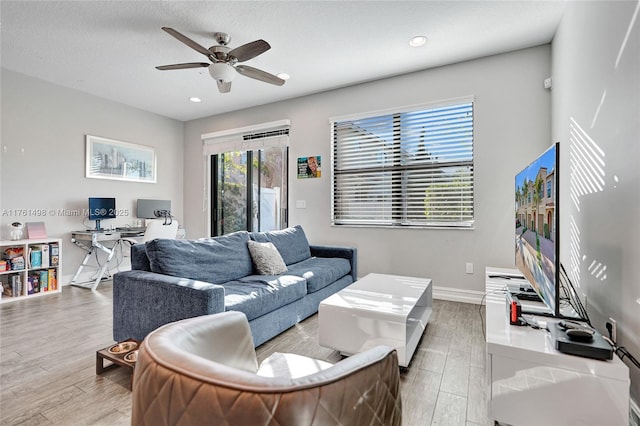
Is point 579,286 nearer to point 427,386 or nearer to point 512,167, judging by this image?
point 427,386

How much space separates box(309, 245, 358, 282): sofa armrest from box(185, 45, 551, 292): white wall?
387 millimetres

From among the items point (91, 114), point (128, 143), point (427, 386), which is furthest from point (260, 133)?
point (427, 386)

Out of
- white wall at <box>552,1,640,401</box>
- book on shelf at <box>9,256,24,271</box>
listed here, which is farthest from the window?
book on shelf at <box>9,256,24,271</box>

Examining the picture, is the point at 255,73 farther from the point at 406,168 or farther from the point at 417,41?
the point at 406,168

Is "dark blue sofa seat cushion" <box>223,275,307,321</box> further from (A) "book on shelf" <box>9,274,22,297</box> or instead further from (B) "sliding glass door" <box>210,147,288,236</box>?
(A) "book on shelf" <box>9,274,22,297</box>

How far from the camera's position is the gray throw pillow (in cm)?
285

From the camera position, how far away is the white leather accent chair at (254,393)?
546 mm

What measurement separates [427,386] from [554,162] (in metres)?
1.35

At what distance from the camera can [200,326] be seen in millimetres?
957

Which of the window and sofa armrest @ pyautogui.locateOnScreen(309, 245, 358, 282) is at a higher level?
the window

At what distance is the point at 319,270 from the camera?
3.02 meters

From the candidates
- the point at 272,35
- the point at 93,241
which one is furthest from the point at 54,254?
the point at 272,35

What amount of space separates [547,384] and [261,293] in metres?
1.68

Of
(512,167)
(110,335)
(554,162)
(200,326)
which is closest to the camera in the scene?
(200,326)
